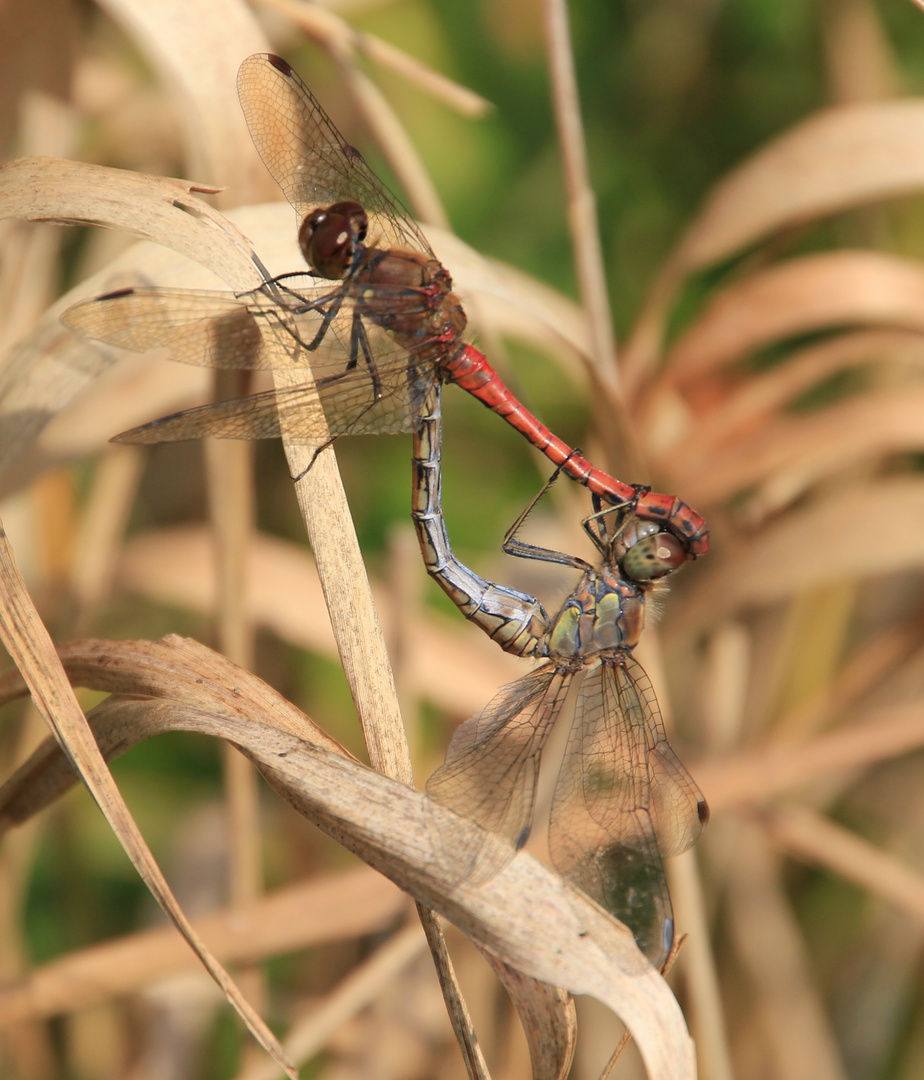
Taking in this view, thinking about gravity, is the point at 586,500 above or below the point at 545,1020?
above

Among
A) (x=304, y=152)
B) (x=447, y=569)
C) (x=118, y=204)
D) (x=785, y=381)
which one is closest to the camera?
(x=118, y=204)

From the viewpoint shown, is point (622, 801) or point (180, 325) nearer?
point (180, 325)

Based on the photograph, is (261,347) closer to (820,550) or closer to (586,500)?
(586,500)

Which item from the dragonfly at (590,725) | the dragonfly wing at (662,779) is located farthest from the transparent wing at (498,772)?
the dragonfly wing at (662,779)

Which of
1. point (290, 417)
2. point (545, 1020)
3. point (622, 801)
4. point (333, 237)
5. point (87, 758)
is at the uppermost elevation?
point (333, 237)

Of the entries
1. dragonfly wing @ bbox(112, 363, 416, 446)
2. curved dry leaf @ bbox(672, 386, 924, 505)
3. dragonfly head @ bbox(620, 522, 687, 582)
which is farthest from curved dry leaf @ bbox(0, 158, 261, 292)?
curved dry leaf @ bbox(672, 386, 924, 505)

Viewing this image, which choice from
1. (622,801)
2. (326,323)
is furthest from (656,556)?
(326,323)

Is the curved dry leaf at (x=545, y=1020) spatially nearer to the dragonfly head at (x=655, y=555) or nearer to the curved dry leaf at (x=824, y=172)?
the dragonfly head at (x=655, y=555)

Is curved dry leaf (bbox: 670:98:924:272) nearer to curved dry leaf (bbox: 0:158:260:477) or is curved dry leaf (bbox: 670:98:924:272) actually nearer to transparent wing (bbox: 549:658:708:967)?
transparent wing (bbox: 549:658:708:967)

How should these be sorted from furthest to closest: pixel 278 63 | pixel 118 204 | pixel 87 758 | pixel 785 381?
pixel 785 381
pixel 278 63
pixel 118 204
pixel 87 758
